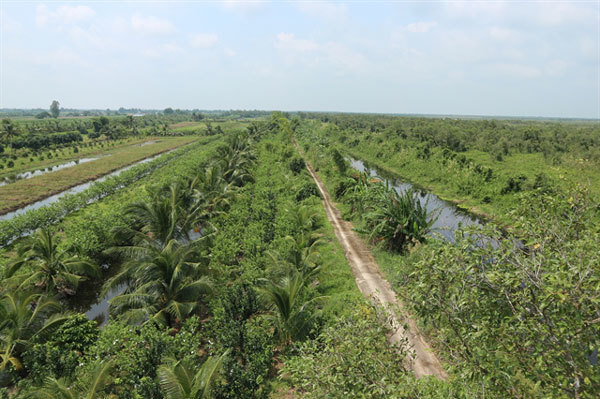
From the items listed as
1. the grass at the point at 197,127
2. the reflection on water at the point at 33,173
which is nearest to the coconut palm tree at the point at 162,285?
the reflection on water at the point at 33,173

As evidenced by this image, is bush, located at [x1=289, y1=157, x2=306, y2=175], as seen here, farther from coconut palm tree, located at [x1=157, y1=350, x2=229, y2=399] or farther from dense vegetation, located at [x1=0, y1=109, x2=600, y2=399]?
coconut palm tree, located at [x1=157, y1=350, x2=229, y2=399]

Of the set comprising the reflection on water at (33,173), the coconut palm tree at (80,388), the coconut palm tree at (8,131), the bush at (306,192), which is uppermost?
the coconut palm tree at (8,131)

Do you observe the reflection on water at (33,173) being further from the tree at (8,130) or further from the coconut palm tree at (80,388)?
the coconut palm tree at (80,388)

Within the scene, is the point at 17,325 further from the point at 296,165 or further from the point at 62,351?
the point at 296,165

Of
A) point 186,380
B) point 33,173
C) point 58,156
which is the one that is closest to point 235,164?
point 186,380

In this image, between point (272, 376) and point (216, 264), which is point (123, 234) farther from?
point (272, 376)

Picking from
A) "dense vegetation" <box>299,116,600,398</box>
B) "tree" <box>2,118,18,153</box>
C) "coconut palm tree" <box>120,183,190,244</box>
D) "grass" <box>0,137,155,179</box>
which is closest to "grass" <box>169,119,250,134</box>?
"grass" <box>0,137,155,179</box>
